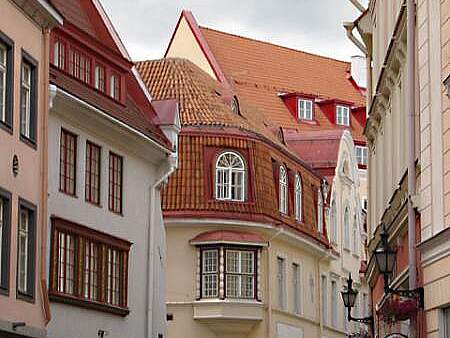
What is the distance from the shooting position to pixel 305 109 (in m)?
74.1

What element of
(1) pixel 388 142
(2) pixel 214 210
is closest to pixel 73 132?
(1) pixel 388 142

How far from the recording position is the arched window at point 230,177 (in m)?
45.9

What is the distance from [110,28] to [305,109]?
3870 centimetres

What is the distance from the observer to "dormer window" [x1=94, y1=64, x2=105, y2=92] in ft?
109

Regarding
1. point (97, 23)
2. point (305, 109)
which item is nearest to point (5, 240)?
point (97, 23)

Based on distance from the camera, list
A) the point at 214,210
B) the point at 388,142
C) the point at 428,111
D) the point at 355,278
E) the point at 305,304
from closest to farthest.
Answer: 1. the point at 428,111
2. the point at 388,142
3. the point at 214,210
4. the point at 305,304
5. the point at 355,278

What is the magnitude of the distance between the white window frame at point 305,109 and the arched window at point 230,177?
89.9 feet

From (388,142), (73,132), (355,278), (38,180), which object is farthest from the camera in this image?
(355,278)

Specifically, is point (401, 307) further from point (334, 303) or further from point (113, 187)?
point (334, 303)

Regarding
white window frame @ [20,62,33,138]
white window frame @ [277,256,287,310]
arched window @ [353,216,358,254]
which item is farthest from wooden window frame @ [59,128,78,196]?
arched window @ [353,216,358,254]

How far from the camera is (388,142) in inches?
1114

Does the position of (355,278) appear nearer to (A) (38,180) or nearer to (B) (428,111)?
(A) (38,180)

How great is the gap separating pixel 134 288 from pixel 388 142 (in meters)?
9.02

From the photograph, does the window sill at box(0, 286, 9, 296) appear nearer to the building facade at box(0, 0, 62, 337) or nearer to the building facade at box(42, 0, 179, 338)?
the building facade at box(0, 0, 62, 337)
